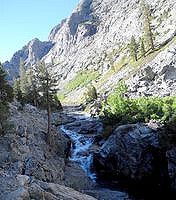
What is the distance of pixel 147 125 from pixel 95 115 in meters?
45.6

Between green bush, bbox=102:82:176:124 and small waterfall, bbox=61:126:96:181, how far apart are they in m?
6.98

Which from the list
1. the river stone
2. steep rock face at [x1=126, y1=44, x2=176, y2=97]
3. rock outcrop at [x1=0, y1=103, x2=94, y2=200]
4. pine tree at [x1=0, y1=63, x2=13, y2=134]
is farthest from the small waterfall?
steep rock face at [x1=126, y1=44, x2=176, y2=97]

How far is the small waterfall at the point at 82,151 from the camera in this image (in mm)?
60031

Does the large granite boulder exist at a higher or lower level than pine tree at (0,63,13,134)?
lower

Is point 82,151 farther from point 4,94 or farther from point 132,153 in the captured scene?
point 4,94

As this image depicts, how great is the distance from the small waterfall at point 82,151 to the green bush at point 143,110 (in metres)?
6.98

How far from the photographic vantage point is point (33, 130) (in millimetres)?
60750

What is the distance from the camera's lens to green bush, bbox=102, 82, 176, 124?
57.5m

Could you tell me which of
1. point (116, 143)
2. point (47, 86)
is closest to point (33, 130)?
point (47, 86)

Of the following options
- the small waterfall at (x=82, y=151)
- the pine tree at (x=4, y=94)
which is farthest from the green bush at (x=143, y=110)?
the pine tree at (x=4, y=94)

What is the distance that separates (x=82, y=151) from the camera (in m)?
67.0

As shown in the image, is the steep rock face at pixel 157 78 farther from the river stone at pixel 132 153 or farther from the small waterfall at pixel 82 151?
the river stone at pixel 132 153

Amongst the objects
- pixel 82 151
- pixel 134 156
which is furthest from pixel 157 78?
pixel 134 156

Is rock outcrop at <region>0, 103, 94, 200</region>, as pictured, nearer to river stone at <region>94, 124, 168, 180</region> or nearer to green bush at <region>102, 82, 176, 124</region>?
river stone at <region>94, 124, 168, 180</region>
